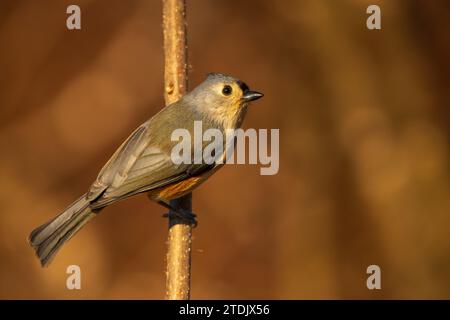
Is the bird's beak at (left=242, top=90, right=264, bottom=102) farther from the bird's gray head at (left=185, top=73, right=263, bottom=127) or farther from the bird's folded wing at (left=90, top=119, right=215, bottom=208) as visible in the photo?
the bird's folded wing at (left=90, top=119, right=215, bottom=208)

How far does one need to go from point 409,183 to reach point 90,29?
2.92m

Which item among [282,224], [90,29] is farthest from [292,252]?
[90,29]


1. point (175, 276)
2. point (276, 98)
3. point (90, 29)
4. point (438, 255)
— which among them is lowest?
point (175, 276)

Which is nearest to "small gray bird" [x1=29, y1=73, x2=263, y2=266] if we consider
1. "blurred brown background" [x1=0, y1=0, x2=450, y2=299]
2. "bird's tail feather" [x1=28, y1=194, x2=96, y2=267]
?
"bird's tail feather" [x1=28, y1=194, x2=96, y2=267]

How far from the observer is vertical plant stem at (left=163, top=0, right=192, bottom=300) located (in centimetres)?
273

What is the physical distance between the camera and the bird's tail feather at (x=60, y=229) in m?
3.07

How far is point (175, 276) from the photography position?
2734 millimetres

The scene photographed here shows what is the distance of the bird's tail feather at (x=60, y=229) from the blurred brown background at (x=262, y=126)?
2.39m

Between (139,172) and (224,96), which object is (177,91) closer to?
(224,96)

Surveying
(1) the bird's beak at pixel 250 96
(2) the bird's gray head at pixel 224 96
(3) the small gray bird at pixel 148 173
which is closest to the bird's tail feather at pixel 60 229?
(3) the small gray bird at pixel 148 173

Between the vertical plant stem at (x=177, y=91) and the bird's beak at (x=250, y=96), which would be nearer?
the vertical plant stem at (x=177, y=91)

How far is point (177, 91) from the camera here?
3316 mm

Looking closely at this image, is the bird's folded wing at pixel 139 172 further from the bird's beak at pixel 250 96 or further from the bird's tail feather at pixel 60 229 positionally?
the bird's beak at pixel 250 96

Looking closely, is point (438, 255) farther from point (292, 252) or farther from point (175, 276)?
point (175, 276)
